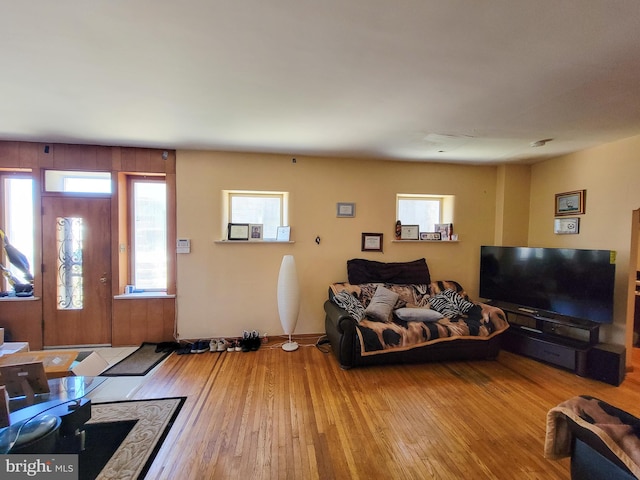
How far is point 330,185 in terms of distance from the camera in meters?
3.64

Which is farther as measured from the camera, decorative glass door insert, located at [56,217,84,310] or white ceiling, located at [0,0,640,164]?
decorative glass door insert, located at [56,217,84,310]

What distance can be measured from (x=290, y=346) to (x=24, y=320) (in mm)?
3159

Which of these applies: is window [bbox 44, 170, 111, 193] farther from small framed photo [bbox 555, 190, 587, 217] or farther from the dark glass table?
small framed photo [bbox 555, 190, 587, 217]

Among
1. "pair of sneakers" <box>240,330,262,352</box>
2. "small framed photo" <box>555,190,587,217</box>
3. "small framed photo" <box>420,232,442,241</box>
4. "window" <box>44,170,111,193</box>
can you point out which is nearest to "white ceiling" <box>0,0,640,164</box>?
"window" <box>44,170,111,193</box>

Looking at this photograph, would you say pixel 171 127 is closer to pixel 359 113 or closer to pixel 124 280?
pixel 359 113

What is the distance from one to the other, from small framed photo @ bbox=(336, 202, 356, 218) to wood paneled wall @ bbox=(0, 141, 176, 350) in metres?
2.14

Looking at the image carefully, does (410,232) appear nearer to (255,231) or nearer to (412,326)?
(412,326)

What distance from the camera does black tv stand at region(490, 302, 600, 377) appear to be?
2.71 metres

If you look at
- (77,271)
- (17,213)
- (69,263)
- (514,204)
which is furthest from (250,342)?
(514,204)

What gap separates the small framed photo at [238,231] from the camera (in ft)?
11.4

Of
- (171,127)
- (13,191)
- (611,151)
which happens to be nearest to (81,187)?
→ (13,191)

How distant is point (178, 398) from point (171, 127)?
2508 mm

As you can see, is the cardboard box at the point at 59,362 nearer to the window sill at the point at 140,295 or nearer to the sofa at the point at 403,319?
the window sill at the point at 140,295

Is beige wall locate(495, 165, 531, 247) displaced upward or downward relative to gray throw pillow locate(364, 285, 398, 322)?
upward
